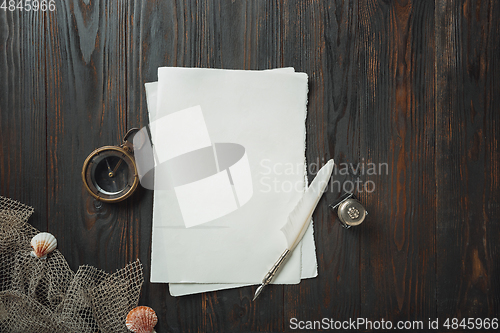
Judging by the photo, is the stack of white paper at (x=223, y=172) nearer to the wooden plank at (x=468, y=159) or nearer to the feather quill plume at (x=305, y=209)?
the feather quill plume at (x=305, y=209)

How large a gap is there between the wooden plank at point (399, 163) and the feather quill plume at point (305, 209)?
0.43ft

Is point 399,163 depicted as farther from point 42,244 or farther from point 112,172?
point 42,244

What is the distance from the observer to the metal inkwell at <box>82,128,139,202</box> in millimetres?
810

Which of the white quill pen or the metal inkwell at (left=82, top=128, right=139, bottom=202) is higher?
the metal inkwell at (left=82, top=128, right=139, bottom=202)

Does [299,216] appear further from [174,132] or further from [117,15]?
[117,15]

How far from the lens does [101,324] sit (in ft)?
2.69

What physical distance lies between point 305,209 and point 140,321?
57cm

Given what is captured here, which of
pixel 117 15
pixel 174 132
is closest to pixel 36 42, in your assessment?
pixel 117 15

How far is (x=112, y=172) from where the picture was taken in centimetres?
82

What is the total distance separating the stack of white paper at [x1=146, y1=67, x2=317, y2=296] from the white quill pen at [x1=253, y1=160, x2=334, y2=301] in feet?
0.07

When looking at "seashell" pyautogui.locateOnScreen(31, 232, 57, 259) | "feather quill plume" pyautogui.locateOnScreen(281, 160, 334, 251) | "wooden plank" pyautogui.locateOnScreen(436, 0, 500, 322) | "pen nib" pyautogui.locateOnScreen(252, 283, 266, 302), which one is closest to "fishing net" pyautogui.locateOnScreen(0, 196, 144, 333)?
"seashell" pyautogui.locateOnScreen(31, 232, 57, 259)

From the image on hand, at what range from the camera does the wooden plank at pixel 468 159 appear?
0.89 metres

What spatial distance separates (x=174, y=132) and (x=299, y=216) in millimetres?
446

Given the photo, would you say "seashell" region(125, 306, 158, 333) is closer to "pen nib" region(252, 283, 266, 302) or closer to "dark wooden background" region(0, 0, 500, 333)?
"dark wooden background" region(0, 0, 500, 333)
